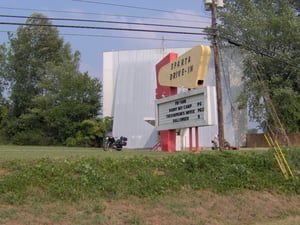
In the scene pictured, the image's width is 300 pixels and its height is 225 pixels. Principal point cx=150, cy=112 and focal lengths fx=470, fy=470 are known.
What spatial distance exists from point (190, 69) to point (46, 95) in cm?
3749

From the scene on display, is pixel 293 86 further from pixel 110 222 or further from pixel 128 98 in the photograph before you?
pixel 110 222

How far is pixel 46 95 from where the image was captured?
5812 cm

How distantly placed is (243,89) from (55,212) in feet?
126

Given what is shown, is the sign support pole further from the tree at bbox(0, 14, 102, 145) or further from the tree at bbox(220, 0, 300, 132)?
the tree at bbox(0, 14, 102, 145)

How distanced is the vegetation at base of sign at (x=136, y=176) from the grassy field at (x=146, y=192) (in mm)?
26

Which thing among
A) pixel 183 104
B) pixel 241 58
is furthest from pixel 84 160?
pixel 241 58

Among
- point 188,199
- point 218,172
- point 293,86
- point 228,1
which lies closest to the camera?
point 188,199

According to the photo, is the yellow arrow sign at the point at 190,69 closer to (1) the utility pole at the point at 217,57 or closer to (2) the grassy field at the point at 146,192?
(1) the utility pole at the point at 217,57

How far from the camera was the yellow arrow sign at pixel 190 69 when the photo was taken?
22969 millimetres

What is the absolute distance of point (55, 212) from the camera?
11.7m

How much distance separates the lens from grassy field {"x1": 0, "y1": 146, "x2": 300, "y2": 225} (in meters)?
11.9

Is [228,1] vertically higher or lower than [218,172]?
higher

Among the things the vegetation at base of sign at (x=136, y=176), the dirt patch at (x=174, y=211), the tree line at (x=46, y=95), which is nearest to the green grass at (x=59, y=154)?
the vegetation at base of sign at (x=136, y=176)

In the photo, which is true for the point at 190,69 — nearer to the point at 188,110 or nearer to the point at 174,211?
the point at 188,110
